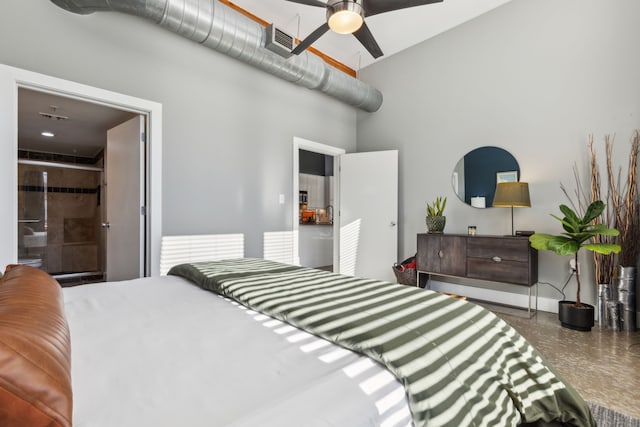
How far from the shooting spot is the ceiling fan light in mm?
2250

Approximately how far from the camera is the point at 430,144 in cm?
426

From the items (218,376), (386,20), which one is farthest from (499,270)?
(218,376)

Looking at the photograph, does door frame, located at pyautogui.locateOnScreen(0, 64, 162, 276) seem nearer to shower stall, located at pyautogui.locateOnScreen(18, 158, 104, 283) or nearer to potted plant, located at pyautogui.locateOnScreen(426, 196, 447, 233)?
potted plant, located at pyautogui.locateOnScreen(426, 196, 447, 233)

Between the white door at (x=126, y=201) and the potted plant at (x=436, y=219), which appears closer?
the white door at (x=126, y=201)

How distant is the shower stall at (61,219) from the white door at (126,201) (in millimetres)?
2603

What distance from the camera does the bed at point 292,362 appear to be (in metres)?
0.64

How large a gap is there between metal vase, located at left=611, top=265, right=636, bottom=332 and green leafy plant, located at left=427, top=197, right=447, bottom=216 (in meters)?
1.65

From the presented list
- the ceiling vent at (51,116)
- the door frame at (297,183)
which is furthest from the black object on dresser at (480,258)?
the ceiling vent at (51,116)

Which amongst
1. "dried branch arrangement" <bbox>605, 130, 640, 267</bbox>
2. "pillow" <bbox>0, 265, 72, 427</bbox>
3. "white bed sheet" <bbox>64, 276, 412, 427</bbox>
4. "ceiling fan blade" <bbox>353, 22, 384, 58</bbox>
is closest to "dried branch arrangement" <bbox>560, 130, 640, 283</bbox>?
"dried branch arrangement" <bbox>605, 130, 640, 267</bbox>

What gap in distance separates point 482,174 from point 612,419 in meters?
2.69

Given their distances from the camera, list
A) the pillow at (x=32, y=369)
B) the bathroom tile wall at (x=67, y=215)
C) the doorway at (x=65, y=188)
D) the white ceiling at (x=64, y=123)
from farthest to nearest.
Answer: the bathroom tile wall at (x=67, y=215)
the doorway at (x=65, y=188)
the white ceiling at (x=64, y=123)
the pillow at (x=32, y=369)

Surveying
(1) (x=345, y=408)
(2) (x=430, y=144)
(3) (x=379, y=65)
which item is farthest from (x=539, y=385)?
(3) (x=379, y=65)

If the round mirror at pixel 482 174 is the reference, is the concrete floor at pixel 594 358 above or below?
below

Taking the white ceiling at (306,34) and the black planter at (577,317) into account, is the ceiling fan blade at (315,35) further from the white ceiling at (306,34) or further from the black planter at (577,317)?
the black planter at (577,317)
